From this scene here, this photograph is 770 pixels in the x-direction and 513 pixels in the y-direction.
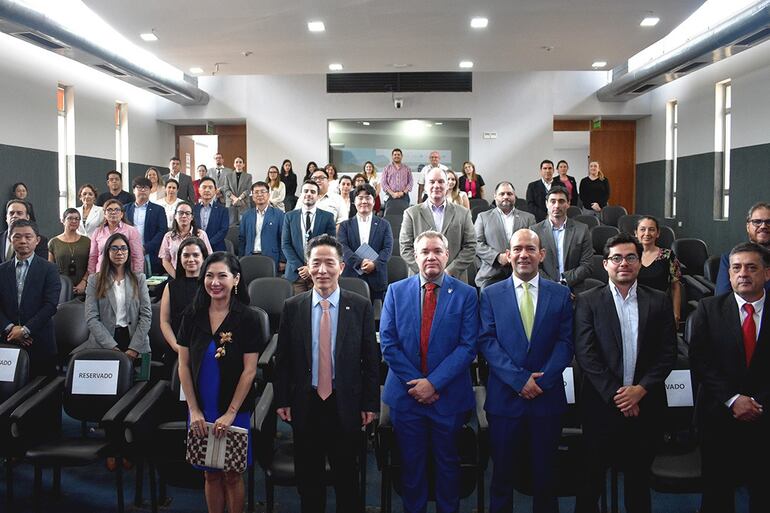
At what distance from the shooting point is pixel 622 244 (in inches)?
125

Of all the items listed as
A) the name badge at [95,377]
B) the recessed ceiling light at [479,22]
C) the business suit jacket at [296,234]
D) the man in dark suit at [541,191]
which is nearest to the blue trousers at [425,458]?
the name badge at [95,377]

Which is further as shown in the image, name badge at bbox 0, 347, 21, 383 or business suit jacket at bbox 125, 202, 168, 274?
business suit jacket at bbox 125, 202, 168, 274

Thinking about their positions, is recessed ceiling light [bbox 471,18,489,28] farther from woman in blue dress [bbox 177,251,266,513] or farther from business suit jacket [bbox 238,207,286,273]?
woman in blue dress [bbox 177,251,266,513]

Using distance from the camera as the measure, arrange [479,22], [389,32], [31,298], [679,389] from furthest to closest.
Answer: [389,32] < [479,22] < [31,298] < [679,389]

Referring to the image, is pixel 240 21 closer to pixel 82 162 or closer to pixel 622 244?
pixel 82 162

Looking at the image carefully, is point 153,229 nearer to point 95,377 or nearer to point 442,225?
point 95,377

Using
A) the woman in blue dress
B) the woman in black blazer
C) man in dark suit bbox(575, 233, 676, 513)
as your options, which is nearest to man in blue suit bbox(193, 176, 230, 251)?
the woman in blue dress

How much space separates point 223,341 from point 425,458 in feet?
3.62

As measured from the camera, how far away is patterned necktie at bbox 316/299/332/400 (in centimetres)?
304

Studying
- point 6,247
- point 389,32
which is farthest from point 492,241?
point 389,32

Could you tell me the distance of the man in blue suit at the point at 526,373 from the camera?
3.09m

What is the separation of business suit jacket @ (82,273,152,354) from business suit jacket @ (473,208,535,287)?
242 centimetres

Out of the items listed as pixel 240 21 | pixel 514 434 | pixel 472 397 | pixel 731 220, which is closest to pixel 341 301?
pixel 472 397

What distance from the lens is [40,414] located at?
11.9ft
